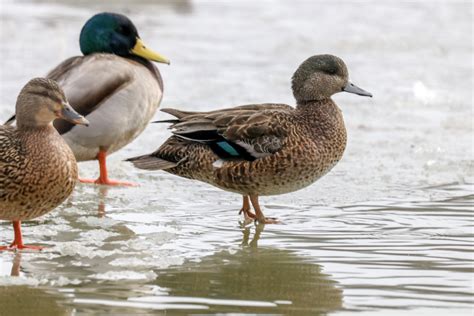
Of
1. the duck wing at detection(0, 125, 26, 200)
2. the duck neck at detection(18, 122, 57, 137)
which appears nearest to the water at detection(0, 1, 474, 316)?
the duck wing at detection(0, 125, 26, 200)

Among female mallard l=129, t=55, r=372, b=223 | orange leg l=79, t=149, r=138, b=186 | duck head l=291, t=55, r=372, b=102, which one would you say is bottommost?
orange leg l=79, t=149, r=138, b=186

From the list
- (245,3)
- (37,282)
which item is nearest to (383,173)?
(37,282)

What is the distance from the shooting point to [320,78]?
23.1 feet

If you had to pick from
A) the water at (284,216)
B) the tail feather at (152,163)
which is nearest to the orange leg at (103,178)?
the water at (284,216)

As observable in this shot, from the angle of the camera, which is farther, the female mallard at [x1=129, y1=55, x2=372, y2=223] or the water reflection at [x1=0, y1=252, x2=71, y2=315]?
the female mallard at [x1=129, y1=55, x2=372, y2=223]

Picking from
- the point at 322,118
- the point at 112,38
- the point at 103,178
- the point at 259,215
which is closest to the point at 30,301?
the point at 259,215

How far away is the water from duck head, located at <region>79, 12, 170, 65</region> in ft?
2.74

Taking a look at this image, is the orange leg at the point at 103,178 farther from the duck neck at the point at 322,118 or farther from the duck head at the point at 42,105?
the duck head at the point at 42,105

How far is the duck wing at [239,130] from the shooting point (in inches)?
265

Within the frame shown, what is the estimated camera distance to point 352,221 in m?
6.76

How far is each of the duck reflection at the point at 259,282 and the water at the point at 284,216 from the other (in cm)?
1

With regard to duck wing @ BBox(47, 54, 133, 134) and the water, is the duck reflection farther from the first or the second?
duck wing @ BBox(47, 54, 133, 134)

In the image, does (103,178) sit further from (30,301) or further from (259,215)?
(30,301)

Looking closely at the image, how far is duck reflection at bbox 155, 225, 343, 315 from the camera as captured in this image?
16.6 feet
